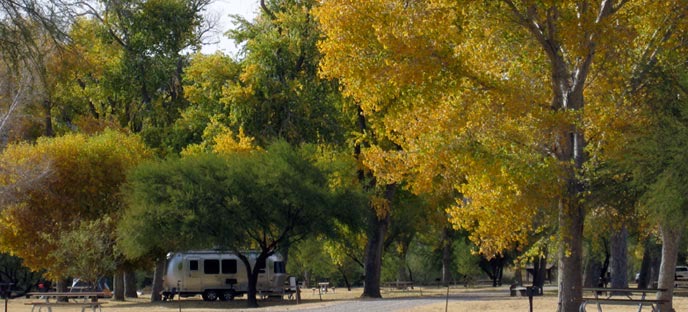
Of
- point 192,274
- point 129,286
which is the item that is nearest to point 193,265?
point 192,274

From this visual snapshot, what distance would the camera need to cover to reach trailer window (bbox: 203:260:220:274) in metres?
49.0

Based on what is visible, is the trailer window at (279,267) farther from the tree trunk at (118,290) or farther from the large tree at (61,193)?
the large tree at (61,193)

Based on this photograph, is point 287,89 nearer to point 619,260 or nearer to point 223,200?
point 223,200

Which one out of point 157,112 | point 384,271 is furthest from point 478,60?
point 384,271

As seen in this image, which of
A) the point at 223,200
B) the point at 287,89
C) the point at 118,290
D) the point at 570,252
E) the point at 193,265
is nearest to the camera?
the point at 570,252

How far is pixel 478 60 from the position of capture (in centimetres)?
2264

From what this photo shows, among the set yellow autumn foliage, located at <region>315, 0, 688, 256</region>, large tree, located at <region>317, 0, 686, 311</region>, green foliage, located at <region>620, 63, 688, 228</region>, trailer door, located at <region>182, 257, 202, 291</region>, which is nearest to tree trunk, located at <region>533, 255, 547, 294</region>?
trailer door, located at <region>182, 257, 202, 291</region>

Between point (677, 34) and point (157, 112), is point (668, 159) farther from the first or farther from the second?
point (157, 112)

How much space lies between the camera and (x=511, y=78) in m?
23.3

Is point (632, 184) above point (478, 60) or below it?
below

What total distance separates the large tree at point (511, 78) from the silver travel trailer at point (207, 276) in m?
26.9

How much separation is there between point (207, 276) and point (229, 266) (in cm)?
110

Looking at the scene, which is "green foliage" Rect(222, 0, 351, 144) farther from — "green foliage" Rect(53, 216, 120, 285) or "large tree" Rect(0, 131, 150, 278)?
"green foliage" Rect(53, 216, 120, 285)

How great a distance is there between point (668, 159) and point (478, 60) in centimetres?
490
